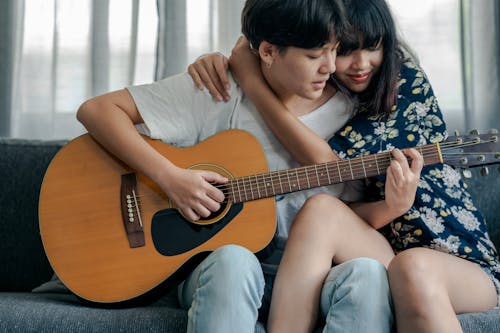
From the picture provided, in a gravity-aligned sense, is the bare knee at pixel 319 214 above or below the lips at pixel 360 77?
below

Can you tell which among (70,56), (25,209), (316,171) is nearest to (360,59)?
(316,171)

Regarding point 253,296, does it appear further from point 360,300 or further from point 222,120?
point 222,120

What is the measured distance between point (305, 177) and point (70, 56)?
1.09m

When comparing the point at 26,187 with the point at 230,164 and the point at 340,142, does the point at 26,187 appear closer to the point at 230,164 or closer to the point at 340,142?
the point at 230,164

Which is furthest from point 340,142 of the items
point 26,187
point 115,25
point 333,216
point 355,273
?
point 115,25

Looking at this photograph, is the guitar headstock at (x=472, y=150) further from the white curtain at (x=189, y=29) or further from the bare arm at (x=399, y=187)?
the white curtain at (x=189, y=29)

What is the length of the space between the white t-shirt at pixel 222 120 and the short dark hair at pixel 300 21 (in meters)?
0.20

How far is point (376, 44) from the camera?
4.57ft

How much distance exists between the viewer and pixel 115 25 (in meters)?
2.07

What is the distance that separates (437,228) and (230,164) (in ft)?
1.51

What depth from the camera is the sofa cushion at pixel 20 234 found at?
66.1 inches

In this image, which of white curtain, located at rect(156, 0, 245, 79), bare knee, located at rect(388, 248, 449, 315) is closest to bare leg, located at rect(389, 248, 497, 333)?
bare knee, located at rect(388, 248, 449, 315)

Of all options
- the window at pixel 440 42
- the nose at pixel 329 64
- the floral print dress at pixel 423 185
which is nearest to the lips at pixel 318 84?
the nose at pixel 329 64

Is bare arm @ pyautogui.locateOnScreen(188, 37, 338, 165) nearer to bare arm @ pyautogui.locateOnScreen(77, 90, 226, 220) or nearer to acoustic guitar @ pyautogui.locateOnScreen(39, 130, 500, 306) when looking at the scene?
acoustic guitar @ pyautogui.locateOnScreen(39, 130, 500, 306)
